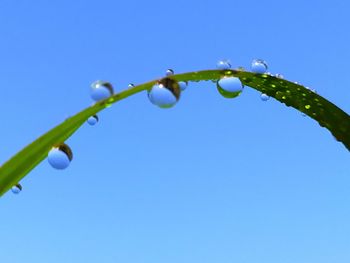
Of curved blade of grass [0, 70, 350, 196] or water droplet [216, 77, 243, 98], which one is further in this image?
water droplet [216, 77, 243, 98]

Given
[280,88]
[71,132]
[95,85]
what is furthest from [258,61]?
[71,132]

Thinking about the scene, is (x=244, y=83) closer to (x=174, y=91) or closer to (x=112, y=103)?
(x=174, y=91)

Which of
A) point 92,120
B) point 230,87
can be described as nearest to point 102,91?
point 92,120

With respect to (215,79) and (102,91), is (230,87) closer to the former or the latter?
(215,79)

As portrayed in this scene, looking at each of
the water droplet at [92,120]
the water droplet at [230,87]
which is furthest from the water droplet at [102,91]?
the water droplet at [230,87]

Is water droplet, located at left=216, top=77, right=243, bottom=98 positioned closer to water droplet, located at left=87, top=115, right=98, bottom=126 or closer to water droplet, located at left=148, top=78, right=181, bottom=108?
water droplet, located at left=148, top=78, right=181, bottom=108

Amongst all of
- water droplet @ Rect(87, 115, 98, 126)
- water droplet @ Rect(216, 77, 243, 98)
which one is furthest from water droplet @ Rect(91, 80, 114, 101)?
water droplet @ Rect(216, 77, 243, 98)
